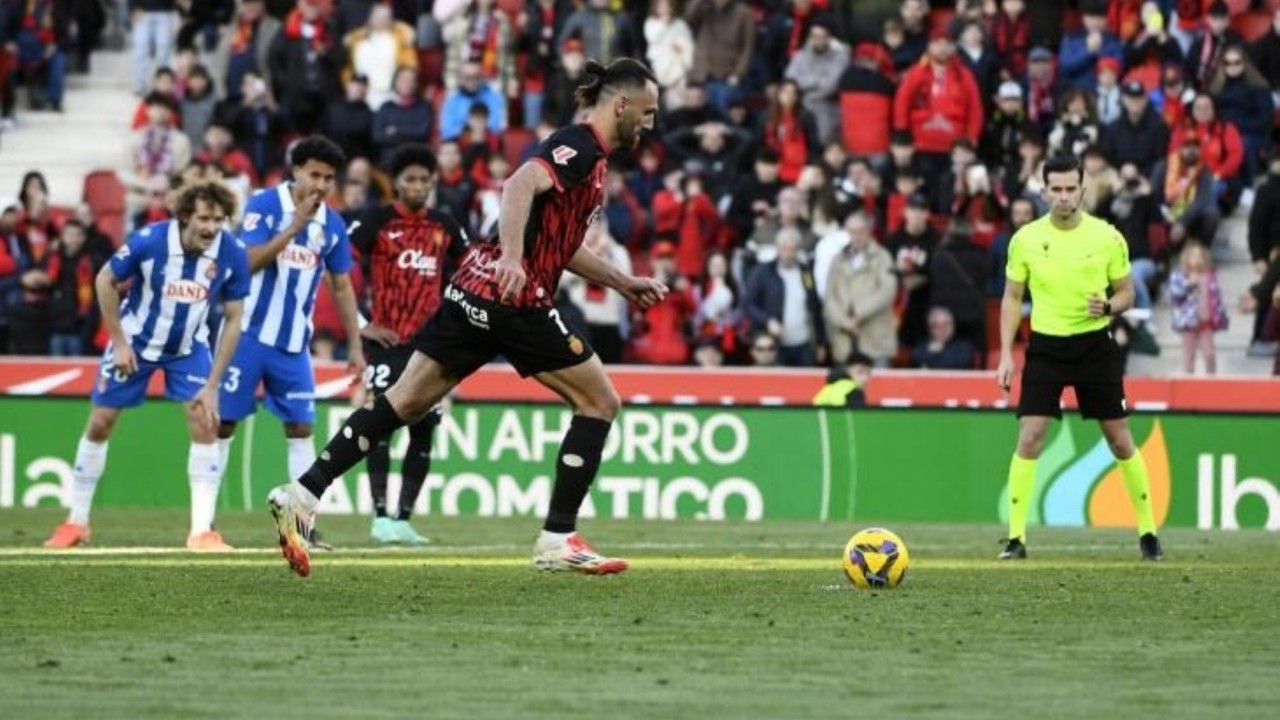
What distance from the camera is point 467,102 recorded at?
2983cm

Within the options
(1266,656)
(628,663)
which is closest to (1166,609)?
(1266,656)

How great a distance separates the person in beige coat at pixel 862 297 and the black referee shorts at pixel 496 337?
44.9 ft

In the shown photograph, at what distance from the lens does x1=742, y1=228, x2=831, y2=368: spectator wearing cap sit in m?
27.2

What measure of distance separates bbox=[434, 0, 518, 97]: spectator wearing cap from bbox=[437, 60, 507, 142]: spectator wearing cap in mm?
160

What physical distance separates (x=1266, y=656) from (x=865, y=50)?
63.6 ft

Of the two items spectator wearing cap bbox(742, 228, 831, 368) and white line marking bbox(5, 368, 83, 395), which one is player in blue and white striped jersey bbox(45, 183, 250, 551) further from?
spectator wearing cap bbox(742, 228, 831, 368)

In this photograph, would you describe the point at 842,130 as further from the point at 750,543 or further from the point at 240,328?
the point at 240,328

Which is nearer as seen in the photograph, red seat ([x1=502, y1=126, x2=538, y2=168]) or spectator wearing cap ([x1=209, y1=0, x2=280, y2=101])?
red seat ([x1=502, y1=126, x2=538, y2=168])

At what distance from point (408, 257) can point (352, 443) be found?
16.2 ft

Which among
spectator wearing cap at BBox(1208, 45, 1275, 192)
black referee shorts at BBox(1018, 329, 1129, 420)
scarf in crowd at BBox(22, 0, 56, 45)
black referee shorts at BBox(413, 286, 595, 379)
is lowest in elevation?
black referee shorts at BBox(1018, 329, 1129, 420)

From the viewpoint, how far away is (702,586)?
44.1 ft

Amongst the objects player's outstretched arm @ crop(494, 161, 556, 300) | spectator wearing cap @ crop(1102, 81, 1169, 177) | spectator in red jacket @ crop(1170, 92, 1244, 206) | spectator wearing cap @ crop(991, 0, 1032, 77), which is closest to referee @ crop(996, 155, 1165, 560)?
player's outstretched arm @ crop(494, 161, 556, 300)

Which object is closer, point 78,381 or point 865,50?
point 78,381

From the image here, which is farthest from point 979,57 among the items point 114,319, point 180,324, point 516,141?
point 114,319
